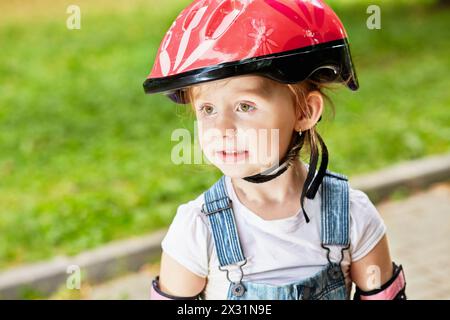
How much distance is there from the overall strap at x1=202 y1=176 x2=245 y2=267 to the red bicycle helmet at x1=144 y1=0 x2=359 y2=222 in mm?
117

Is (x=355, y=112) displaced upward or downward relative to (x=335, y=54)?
upward

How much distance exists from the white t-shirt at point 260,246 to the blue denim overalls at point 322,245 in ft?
0.07

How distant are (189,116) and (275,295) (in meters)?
0.65

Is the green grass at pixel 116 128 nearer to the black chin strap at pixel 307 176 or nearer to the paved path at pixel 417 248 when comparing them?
A: the black chin strap at pixel 307 176

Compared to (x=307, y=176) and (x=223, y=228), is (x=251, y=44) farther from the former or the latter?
(x=223, y=228)

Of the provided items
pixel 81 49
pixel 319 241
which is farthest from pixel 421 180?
pixel 81 49

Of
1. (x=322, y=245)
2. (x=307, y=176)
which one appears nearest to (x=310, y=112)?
(x=307, y=176)

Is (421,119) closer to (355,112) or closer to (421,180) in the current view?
(355,112)

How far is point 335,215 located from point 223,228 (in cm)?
36

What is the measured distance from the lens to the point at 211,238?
2381 mm

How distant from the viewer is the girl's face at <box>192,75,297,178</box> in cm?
225

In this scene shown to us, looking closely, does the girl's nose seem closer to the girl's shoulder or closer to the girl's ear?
the girl's ear

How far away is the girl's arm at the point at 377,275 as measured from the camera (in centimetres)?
248

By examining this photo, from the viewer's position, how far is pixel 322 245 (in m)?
2.39
